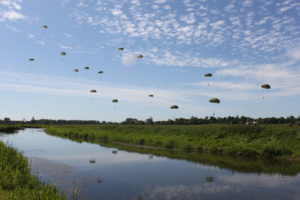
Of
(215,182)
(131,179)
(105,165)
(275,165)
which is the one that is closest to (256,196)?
(215,182)

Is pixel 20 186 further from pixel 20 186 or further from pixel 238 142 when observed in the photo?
pixel 238 142

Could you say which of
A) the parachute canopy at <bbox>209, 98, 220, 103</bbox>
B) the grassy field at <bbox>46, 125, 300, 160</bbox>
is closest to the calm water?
the grassy field at <bbox>46, 125, 300, 160</bbox>

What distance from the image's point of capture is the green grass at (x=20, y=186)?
1075 centimetres

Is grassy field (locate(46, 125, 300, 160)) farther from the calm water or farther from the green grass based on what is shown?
the green grass

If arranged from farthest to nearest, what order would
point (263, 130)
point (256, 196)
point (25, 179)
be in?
point (263, 130) < point (256, 196) < point (25, 179)

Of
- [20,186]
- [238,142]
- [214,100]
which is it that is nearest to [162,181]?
[20,186]

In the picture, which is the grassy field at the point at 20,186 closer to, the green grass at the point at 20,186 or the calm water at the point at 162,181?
the green grass at the point at 20,186

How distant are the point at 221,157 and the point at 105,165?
12.6m

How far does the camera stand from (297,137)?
31.7m

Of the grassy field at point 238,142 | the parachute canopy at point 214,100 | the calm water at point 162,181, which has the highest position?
the parachute canopy at point 214,100

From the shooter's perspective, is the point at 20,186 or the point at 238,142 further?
the point at 238,142

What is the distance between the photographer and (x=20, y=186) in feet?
40.9

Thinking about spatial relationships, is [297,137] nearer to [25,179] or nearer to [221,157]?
[221,157]

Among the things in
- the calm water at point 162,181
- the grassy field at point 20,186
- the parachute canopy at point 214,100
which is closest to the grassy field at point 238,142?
the parachute canopy at point 214,100
